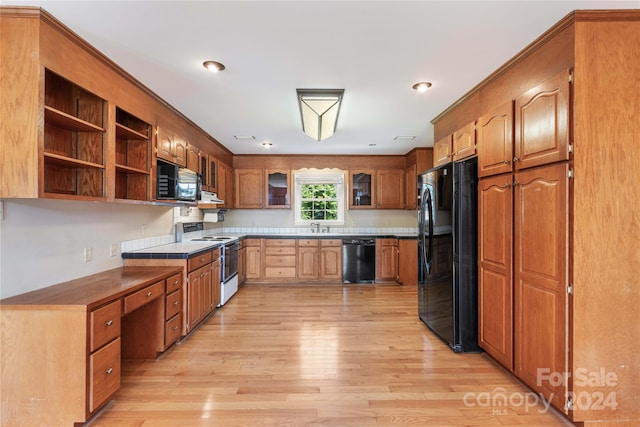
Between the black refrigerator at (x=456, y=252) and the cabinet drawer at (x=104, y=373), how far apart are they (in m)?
2.75

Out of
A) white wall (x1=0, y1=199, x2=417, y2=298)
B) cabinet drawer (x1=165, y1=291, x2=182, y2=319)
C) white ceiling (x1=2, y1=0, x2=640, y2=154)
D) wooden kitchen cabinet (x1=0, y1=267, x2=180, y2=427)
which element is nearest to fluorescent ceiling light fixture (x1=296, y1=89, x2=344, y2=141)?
white ceiling (x1=2, y1=0, x2=640, y2=154)

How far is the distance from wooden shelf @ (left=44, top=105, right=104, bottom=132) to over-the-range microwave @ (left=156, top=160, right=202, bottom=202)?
819 mm

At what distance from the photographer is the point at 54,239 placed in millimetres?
2191

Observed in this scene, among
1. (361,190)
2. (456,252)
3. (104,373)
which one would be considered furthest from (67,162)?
(361,190)

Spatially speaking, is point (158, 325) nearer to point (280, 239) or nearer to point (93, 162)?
point (93, 162)

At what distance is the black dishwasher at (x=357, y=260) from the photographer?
216 inches

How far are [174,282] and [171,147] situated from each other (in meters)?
1.50

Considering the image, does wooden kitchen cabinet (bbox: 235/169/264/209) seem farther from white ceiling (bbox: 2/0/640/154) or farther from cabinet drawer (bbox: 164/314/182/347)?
cabinet drawer (bbox: 164/314/182/347)

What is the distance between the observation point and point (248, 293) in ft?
15.9

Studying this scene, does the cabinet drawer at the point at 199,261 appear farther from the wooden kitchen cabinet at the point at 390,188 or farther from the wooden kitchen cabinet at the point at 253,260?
the wooden kitchen cabinet at the point at 390,188

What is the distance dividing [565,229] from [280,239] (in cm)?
431

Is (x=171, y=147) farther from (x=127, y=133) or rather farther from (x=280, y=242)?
(x=280, y=242)

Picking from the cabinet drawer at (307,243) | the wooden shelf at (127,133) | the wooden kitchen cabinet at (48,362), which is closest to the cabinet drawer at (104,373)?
the wooden kitchen cabinet at (48,362)

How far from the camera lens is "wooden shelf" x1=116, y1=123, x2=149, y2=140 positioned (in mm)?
2544
